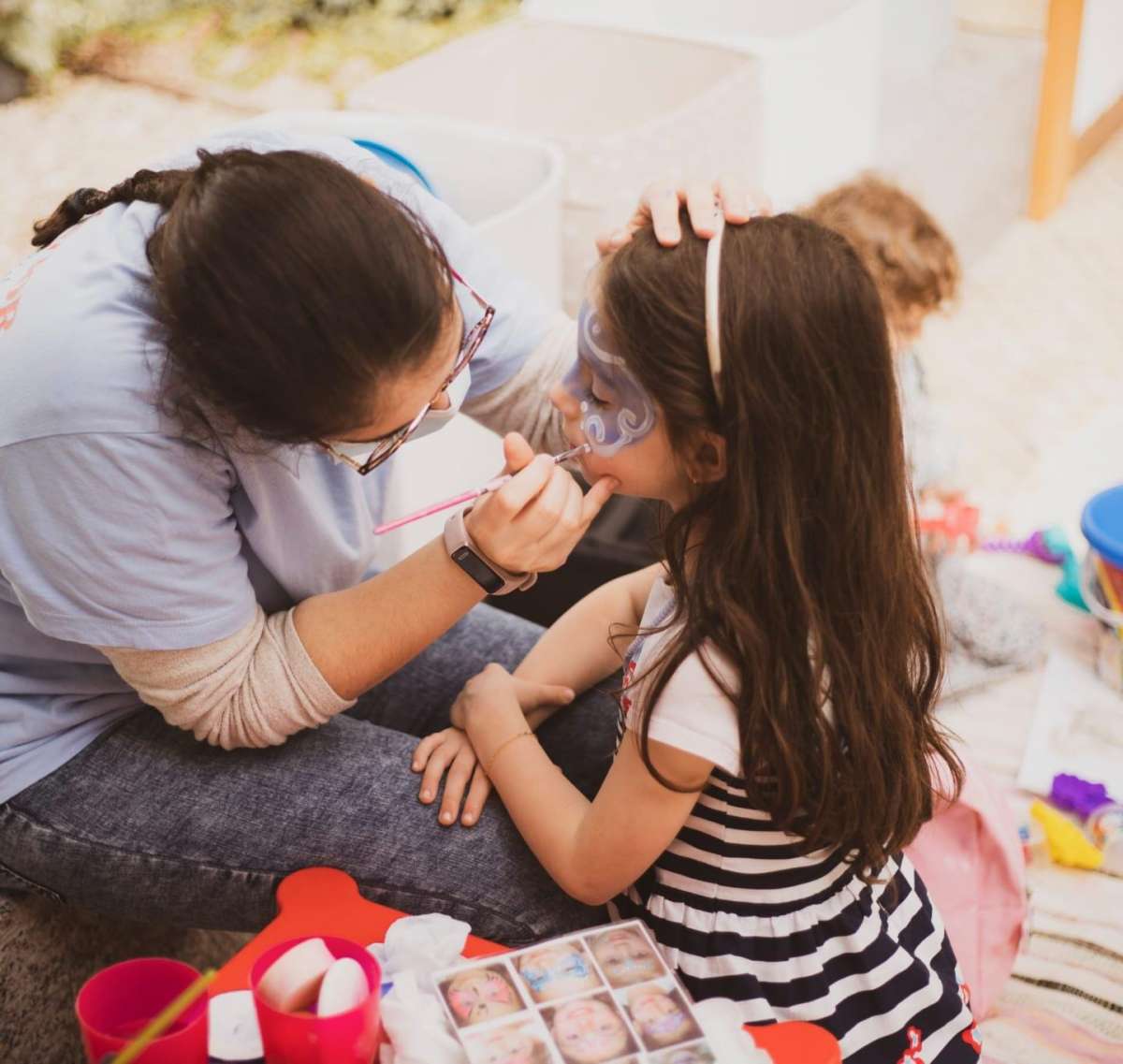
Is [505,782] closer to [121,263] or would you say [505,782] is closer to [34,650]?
[34,650]

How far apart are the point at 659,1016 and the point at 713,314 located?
540 mm

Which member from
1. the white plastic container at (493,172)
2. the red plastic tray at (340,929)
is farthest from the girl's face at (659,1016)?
the white plastic container at (493,172)

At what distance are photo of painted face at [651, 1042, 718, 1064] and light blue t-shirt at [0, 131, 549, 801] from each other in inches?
21.9

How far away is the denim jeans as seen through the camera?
1.28m

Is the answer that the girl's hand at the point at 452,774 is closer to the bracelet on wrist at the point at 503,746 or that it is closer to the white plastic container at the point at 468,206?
the bracelet on wrist at the point at 503,746

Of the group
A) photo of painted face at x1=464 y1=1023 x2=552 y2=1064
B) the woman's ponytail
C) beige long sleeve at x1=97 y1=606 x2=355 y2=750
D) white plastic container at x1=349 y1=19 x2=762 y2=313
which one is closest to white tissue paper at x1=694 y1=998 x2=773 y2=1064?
photo of painted face at x1=464 y1=1023 x2=552 y2=1064

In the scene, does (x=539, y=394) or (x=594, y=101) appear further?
(x=594, y=101)

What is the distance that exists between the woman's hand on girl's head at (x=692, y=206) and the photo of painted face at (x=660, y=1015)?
0.60 m

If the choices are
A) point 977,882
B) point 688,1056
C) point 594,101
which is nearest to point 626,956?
point 688,1056

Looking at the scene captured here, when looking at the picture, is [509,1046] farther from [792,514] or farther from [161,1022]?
[792,514]

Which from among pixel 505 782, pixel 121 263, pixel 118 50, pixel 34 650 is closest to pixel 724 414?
pixel 505 782

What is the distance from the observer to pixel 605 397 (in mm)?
1183

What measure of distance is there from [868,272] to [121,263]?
650 millimetres

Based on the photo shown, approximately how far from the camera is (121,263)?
1178 mm
